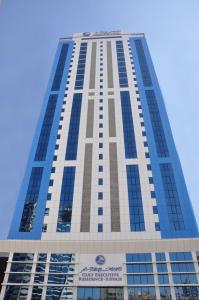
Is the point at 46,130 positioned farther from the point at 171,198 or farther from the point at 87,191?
the point at 171,198

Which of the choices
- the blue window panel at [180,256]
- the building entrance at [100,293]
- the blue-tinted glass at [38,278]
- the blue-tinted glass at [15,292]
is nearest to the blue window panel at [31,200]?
the blue-tinted glass at [38,278]

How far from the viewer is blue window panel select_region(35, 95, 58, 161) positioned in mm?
74312

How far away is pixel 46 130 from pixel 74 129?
22.6 feet

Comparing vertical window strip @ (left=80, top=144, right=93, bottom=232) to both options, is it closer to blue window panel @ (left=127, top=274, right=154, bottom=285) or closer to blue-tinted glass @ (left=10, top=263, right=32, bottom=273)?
blue-tinted glass @ (left=10, top=263, right=32, bottom=273)

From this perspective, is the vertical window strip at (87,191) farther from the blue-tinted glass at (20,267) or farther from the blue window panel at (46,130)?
the blue-tinted glass at (20,267)

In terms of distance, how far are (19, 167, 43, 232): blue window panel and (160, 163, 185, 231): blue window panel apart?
2549 cm

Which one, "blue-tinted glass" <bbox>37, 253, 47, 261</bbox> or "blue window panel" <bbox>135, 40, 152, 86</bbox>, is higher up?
"blue window panel" <bbox>135, 40, 152, 86</bbox>

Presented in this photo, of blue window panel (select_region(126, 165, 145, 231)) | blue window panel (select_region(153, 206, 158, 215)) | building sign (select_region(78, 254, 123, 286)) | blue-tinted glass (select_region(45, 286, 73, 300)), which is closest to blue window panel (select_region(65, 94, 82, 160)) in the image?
blue window panel (select_region(126, 165, 145, 231))

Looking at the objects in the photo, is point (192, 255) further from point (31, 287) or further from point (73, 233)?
point (31, 287)

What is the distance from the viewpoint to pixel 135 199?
63.5 m

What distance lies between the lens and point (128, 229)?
192 feet

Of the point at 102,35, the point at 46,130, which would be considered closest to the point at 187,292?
the point at 46,130

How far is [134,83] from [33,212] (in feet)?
161

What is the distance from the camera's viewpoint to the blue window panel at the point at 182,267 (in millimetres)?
51688
